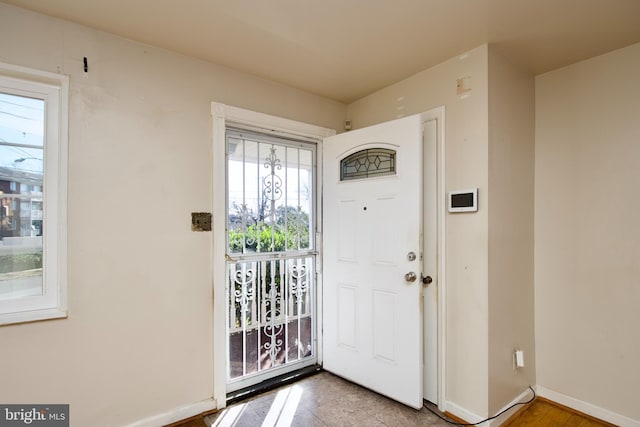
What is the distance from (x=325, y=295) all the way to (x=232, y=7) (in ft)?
7.04


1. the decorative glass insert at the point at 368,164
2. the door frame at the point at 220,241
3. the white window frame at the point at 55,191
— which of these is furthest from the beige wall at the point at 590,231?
the white window frame at the point at 55,191

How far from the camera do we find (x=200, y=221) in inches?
82.6

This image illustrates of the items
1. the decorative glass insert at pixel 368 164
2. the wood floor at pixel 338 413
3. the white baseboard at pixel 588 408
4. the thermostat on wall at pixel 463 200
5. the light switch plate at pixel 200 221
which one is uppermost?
the decorative glass insert at pixel 368 164

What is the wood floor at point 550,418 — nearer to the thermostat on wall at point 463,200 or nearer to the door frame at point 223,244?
the door frame at point 223,244

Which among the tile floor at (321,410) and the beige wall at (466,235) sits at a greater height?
the beige wall at (466,235)

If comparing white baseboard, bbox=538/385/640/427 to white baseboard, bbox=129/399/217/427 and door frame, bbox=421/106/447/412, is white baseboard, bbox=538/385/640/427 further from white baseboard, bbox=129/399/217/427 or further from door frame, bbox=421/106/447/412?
white baseboard, bbox=129/399/217/427

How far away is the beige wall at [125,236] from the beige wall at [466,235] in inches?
62.0

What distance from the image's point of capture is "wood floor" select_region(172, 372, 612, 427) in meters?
1.97

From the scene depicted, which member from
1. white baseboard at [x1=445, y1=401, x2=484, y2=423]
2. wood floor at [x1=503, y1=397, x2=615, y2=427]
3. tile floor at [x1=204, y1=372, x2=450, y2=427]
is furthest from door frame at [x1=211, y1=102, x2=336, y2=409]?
wood floor at [x1=503, y1=397, x2=615, y2=427]

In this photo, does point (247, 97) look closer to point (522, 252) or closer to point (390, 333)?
point (390, 333)

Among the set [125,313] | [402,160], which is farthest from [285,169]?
[125,313]

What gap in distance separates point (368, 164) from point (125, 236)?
1725mm

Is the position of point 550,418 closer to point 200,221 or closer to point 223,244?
point 223,244

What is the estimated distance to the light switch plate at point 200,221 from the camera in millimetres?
2076
